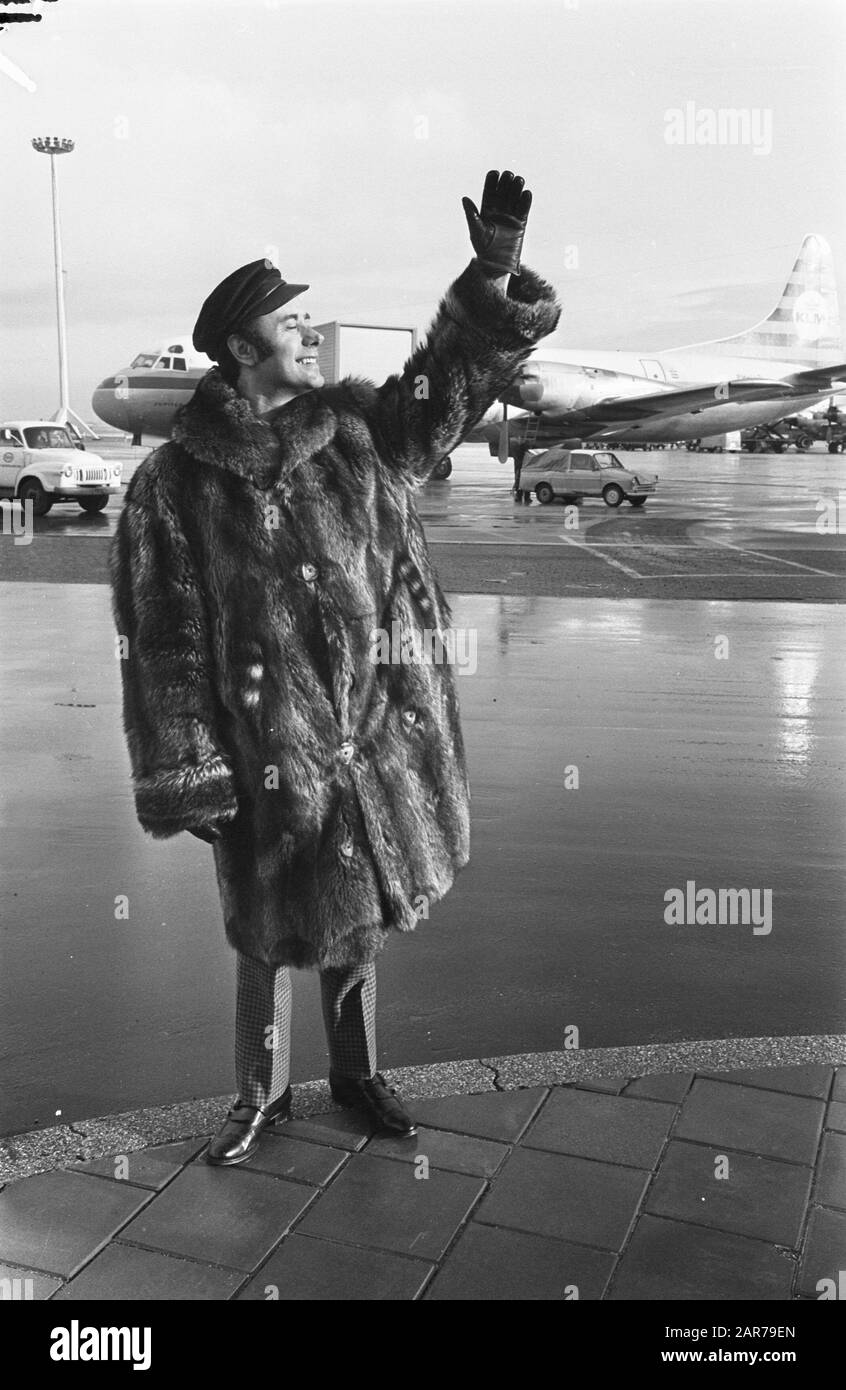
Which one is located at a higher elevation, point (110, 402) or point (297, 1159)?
point (110, 402)

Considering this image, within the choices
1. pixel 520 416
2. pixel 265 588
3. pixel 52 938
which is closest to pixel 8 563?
pixel 52 938

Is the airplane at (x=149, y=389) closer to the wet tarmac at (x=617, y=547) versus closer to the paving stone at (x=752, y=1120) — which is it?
the wet tarmac at (x=617, y=547)

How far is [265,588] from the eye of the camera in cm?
319

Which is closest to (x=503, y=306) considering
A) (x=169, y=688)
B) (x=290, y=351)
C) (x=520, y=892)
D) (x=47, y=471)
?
(x=290, y=351)

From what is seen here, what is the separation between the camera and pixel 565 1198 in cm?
306

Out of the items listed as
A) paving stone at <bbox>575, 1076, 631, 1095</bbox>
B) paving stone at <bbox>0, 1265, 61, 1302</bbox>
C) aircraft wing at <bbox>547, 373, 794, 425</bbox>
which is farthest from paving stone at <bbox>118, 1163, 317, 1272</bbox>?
aircraft wing at <bbox>547, 373, 794, 425</bbox>

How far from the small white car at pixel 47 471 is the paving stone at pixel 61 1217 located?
2385 cm

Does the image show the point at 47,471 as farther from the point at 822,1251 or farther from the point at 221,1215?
the point at 822,1251

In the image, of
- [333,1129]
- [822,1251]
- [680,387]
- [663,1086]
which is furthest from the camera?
[680,387]

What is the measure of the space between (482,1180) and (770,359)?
5719 cm

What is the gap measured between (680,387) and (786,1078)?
45.0 m

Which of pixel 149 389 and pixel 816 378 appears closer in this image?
pixel 149 389

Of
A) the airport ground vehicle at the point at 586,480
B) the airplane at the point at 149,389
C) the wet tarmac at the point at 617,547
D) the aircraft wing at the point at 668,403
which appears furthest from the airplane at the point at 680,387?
the airplane at the point at 149,389

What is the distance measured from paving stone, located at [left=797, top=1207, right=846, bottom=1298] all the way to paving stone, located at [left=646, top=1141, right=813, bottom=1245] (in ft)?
0.11
